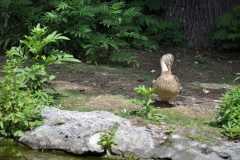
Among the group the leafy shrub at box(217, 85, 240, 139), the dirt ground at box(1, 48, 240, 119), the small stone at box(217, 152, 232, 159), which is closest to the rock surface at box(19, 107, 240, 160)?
the small stone at box(217, 152, 232, 159)

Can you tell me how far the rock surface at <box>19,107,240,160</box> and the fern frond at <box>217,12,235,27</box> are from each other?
7163 mm

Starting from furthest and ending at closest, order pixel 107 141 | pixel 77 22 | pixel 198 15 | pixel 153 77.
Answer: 1. pixel 198 15
2. pixel 77 22
3. pixel 153 77
4. pixel 107 141

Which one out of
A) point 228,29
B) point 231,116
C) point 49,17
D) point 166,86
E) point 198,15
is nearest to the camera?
point 231,116

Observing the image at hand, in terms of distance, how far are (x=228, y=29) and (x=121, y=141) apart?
316 inches

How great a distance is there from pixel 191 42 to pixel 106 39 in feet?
12.0

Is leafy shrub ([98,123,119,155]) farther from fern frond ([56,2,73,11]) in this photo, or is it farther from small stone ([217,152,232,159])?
fern frond ([56,2,73,11])

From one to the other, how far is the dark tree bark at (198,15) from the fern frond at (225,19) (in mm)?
438

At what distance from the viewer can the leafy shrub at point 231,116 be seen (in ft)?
18.0

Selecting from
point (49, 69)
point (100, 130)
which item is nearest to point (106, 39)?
point (49, 69)

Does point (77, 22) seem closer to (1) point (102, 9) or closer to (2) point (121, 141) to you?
(1) point (102, 9)

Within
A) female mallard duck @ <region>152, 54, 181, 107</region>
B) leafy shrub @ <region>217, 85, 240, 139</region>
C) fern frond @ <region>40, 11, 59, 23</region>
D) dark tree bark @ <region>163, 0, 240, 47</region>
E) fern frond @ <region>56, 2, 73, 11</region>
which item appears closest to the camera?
leafy shrub @ <region>217, 85, 240, 139</region>

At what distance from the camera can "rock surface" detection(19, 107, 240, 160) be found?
5.22 meters

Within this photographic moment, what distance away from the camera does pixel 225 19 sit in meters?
12.3

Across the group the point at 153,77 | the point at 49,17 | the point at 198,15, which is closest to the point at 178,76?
the point at 153,77
